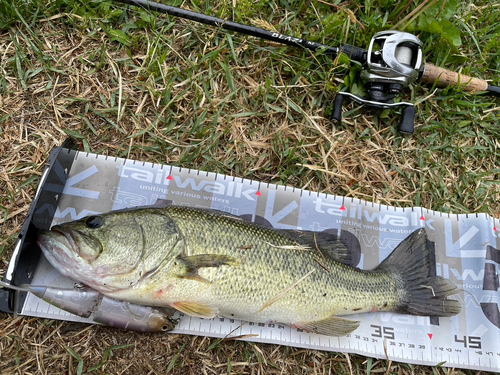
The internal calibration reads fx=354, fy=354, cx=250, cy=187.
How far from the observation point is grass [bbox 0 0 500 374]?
10.8 ft

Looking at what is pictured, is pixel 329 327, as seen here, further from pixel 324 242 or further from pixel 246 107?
pixel 246 107

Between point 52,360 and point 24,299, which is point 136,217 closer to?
point 24,299

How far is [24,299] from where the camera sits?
113 inches

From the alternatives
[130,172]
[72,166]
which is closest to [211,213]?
[130,172]

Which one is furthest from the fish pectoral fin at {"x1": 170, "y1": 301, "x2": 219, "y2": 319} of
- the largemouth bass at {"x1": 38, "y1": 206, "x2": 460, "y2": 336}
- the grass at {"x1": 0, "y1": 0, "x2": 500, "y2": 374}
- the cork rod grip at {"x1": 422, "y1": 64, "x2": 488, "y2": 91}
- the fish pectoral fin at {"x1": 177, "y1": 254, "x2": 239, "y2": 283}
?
the cork rod grip at {"x1": 422, "y1": 64, "x2": 488, "y2": 91}

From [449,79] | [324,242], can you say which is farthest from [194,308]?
[449,79]

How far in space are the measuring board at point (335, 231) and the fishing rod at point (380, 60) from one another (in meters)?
0.96

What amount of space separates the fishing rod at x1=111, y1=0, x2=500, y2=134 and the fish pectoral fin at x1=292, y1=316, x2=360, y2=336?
1.86 m

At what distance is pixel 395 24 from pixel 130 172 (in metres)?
3.11

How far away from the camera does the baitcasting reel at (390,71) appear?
3303mm

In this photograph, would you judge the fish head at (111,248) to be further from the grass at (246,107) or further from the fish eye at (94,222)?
the grass at (246,107)

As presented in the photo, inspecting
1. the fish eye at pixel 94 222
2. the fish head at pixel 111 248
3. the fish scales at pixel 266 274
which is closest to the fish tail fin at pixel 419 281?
the fish scales at pixel 266 274

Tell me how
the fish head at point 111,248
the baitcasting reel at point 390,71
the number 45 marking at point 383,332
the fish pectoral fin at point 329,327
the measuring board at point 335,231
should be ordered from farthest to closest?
1. the baitcasting reel at point 390,71
2. the number 45 marking at point 383,332
3. the measuring board at point 335,231
4. the fish pectoral fin at point 329,327
5. the fish head at point 111,248

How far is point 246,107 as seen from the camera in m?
3.53
